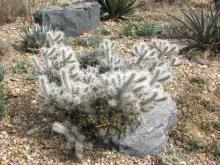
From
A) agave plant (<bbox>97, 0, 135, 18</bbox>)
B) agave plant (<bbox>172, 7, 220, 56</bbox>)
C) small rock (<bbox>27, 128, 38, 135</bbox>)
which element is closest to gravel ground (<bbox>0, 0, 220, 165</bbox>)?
small rock (<bbox>27, 128, 38, 135</bbox>)

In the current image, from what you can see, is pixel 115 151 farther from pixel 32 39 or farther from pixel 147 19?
pixel 147 19

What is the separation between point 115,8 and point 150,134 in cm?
369

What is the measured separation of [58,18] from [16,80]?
1913 mm

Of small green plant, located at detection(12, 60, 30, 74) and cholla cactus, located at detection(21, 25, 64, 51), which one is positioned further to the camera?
cholla cactus, located at detection(21, 25, 64, 51)

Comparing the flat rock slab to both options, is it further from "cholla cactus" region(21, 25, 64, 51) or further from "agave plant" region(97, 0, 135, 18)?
"agave plant" region(97, 0, 135, 18)

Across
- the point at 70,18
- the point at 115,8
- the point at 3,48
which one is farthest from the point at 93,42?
the point at 115,8

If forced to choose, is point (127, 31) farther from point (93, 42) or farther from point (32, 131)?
point (32, 131)

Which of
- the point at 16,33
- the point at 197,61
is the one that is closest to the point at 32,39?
the point at 16,33

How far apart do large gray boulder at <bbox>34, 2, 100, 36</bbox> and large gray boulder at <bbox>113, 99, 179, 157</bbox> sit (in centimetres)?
260

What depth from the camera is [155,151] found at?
4.85 metres

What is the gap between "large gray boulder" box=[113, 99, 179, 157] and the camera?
4676 mm

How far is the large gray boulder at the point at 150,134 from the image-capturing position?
468cm

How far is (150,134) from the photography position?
4.80 metres

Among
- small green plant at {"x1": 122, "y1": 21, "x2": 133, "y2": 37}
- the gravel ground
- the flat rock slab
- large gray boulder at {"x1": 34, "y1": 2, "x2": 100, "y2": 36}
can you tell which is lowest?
the gravel ground
